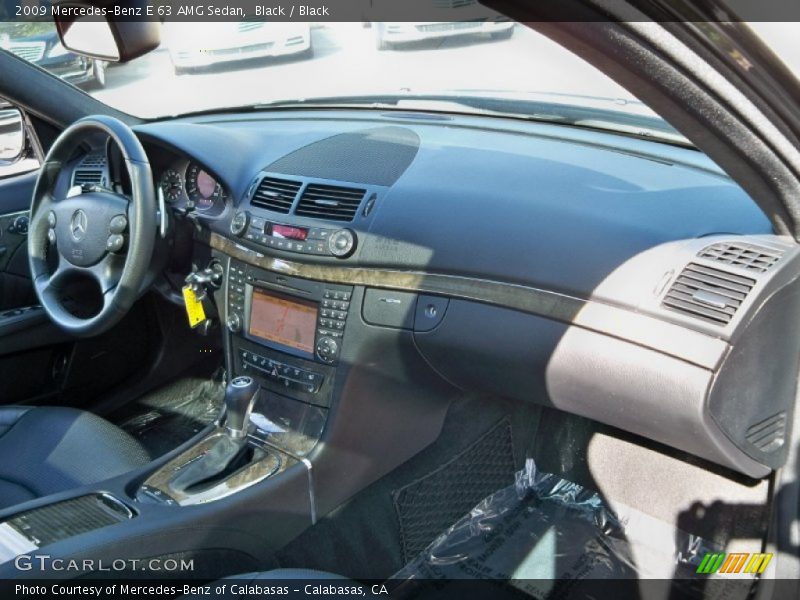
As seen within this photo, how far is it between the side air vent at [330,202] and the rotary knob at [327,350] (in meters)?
0.34

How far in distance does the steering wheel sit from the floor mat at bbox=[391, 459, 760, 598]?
3.88ft

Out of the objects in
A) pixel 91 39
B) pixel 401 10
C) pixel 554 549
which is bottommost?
pixel 554 549

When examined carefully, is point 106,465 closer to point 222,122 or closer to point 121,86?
point 222,122

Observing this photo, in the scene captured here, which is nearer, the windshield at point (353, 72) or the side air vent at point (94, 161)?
the windshield at point (353, 72)

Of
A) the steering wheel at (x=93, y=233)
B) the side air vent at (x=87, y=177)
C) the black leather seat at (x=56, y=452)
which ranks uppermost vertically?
the side air vent at (x=87, y=177)

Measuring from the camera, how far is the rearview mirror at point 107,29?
6.59 ft

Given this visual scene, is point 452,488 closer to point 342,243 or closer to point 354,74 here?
point 342,243

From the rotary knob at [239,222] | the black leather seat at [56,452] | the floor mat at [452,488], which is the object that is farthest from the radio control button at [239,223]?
the floor mat at [452,488]

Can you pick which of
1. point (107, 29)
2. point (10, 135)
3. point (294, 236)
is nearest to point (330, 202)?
point (294, 236)

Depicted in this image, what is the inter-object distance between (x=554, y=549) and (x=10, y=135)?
2503 mm

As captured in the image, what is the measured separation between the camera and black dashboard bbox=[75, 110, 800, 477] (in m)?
1.77

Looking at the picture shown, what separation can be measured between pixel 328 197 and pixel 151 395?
4.40 feet

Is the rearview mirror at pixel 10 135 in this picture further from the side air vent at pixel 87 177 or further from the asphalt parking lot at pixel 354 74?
the side air vent at pixel 87 177

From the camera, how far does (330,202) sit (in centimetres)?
235
